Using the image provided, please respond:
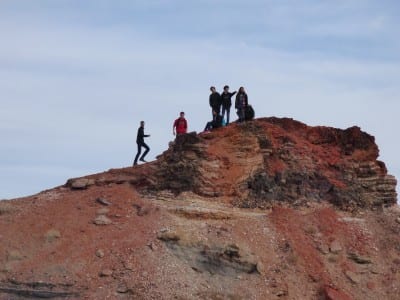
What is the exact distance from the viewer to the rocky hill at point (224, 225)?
27.9 metres

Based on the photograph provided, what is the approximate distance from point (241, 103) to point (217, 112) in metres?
0.98

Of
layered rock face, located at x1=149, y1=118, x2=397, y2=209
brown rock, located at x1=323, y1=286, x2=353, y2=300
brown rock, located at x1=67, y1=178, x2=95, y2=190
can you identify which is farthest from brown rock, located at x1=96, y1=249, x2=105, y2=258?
brown rock, located at x1=323, y1=286, x2=353, y2=300

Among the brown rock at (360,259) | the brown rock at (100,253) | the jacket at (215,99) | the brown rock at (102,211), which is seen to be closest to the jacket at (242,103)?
the jacket at (215,99)

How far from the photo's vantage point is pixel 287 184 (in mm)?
33500

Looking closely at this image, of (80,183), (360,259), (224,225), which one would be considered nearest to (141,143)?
(80,183)

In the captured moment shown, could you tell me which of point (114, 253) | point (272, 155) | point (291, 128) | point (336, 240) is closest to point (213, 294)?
point (114, 253)

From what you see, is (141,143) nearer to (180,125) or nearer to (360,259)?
(180,125)

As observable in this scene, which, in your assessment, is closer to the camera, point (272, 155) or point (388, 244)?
point (388, 244)

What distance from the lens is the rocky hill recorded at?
27.9 metres

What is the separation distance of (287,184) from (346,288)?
530 centimetres

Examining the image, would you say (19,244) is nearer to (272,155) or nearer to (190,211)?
(190,211)

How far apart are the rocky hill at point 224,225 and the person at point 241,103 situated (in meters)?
0.90

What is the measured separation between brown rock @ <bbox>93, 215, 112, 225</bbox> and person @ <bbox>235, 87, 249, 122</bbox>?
25.0 ft

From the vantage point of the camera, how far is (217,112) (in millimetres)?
35375
